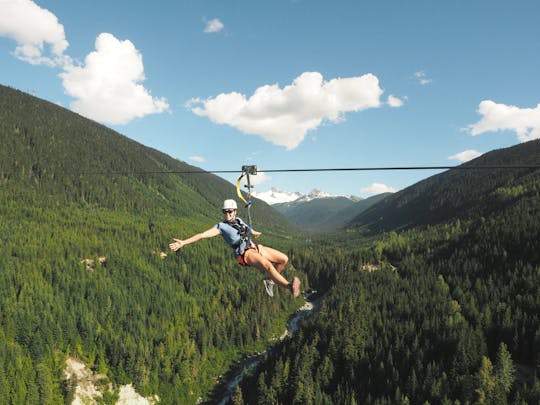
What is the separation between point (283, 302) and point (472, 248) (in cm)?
10358

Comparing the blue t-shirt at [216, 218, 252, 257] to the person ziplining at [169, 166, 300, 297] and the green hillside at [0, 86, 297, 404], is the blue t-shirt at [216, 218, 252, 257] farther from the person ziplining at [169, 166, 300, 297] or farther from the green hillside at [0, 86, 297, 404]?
the green hillside at [0, 86, 297, 404]

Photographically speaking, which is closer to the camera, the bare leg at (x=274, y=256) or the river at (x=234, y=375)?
the bare leg at (x=274, y=256)

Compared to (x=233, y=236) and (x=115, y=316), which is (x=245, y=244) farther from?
(x=115, y=316)

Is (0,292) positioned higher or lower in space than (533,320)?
higher

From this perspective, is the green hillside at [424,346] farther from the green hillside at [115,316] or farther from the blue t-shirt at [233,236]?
the blue t-shirt at [233,236]

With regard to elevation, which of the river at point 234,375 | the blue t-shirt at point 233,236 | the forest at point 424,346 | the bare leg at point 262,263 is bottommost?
the river at point 234,375

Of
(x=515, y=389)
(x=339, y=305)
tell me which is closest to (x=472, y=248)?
(x=339, y=305)

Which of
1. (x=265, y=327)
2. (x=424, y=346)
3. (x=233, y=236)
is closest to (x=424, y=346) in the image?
(x=424, y=346)

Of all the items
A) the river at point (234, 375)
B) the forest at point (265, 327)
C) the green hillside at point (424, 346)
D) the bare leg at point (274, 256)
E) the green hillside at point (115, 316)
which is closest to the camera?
the bare leg at point (274, 256)

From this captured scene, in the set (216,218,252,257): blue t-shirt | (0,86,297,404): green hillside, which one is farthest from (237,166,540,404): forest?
(216,218,252,257): blue t-shirt

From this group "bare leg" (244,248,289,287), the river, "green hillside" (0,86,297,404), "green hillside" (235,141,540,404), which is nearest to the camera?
"bare leg" (244,248,289,287)

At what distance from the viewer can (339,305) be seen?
150625 mm

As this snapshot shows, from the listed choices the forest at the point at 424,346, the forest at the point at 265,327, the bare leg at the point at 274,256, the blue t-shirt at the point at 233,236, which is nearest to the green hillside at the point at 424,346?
the forest at the point at 424,346

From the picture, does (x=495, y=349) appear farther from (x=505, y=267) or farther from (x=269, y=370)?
(x=269, y=370)
